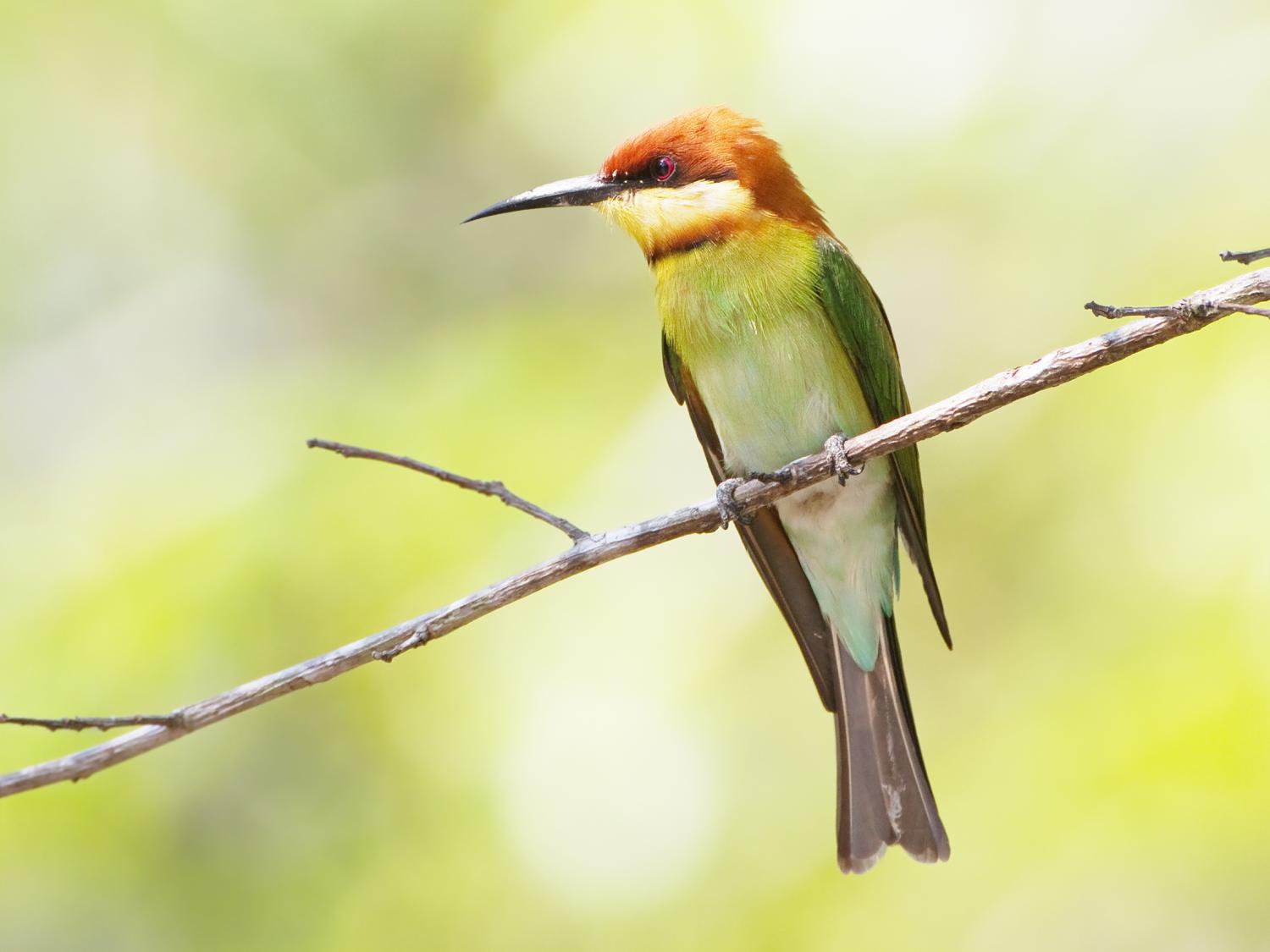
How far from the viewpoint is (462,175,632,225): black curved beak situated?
3.22m

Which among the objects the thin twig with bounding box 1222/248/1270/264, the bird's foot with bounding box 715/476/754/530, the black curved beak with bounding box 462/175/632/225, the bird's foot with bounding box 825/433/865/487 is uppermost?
the black curved beak with bounding box 462/175/632/225

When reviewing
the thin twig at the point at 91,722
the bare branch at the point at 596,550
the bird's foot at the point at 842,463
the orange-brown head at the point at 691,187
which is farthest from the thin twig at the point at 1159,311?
the thin twig at the point at 91,722

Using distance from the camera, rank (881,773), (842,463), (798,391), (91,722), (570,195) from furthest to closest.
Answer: (570,195) → (881,773) → (798,391) → (842,463) → (91,722)

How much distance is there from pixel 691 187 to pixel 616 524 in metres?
1.04

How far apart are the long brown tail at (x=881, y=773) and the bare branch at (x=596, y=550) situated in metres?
0.89

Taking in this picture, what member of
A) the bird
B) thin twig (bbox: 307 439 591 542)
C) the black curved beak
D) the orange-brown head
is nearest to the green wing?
the bird

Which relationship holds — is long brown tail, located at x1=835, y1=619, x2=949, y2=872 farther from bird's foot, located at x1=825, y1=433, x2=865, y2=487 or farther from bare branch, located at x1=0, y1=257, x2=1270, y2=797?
bare branch, located at x1=0, y1=257, x2=1270, y2=797

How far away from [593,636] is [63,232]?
2.58 meters

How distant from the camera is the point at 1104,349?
7.07 feet

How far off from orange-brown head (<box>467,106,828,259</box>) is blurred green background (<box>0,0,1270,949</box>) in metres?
0.94

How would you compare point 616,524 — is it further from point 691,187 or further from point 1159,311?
point 1159,311

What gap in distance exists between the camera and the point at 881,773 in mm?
3115

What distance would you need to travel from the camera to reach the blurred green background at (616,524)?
3383 mm

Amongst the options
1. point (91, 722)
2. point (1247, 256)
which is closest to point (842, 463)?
point (1247, 256)
